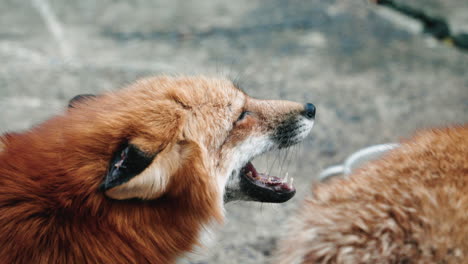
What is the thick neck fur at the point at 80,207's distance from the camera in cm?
175

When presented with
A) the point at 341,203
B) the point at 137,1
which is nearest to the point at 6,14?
the point at 137,1

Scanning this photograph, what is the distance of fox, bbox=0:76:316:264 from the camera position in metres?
1.74

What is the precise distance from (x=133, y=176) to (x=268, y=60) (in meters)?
4.16

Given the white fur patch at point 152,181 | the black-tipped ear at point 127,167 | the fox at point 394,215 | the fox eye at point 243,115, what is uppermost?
the black-tipped ear at point 127,167

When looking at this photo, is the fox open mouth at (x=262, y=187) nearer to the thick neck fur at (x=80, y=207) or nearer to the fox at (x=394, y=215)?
the fox at (x=394, y=215)

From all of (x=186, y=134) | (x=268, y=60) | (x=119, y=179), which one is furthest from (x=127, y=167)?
(x=268, y=60)

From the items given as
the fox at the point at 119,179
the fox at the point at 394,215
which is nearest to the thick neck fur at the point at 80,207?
the fox at the point at 119,179

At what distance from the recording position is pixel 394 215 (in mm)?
1823

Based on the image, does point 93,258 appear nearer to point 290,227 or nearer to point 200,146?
point 200,146

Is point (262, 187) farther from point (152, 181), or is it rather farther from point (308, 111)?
point (152, 181)

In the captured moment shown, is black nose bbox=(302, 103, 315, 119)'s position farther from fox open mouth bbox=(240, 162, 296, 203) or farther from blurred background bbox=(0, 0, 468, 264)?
blurred background bbox=(0, 0, 468, 264)

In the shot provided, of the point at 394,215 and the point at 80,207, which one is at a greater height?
the point at 80,207

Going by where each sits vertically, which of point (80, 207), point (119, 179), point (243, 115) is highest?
point (119, 179)

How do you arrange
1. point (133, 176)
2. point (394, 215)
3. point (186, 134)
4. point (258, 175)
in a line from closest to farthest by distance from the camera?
point (133, 176) → point (394, 215) → point (186, 134) → point (258, 175)
